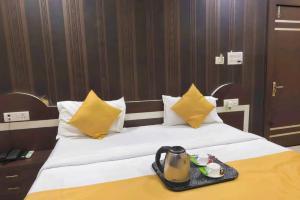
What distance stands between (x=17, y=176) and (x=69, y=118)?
2.26 ft

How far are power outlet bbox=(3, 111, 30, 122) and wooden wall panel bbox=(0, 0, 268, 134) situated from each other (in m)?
0.24

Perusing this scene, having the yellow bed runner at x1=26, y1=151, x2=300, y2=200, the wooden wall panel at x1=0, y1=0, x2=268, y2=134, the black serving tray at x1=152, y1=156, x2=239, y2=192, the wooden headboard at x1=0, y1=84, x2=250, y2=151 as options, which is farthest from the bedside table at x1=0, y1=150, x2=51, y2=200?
the black serving tray at x1=152, y1=156, x2=239, y2=192

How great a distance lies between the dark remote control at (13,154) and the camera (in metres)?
2.20

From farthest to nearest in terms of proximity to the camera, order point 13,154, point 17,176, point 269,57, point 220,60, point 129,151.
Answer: point 269,57, point 220,60, point 13,154, point 17,176, point 129,151

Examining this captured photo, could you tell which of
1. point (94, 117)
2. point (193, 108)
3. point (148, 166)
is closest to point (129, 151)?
point (148, 166)

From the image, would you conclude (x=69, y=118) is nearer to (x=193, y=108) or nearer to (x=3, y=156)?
(x=3, y=156)

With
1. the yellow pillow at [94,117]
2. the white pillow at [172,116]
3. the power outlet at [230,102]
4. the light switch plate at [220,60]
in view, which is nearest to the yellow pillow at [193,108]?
the white pillow at [172,116]

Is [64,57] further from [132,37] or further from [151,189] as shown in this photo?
[151,189]

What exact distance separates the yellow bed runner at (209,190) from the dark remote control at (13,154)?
3.57ft

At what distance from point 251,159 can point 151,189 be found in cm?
82

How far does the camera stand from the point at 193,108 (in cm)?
262

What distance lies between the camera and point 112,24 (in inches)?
101

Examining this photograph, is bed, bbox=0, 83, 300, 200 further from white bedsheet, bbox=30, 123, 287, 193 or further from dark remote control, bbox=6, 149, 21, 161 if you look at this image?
dark remote control, bbox=6, 149, 21, 161

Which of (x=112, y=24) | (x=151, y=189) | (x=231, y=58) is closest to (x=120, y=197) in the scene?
(x=151, y=189)
